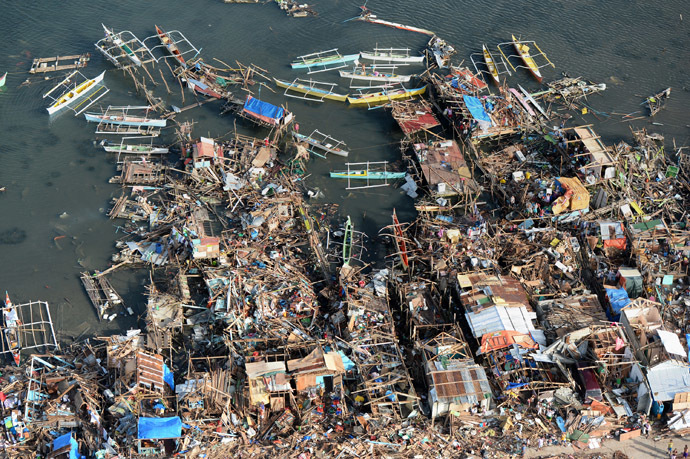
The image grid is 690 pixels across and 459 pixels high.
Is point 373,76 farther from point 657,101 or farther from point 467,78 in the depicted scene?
point 657,101

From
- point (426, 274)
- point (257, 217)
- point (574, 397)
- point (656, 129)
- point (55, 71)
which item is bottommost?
point (574, 397)

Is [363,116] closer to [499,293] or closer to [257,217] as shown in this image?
[257,217]

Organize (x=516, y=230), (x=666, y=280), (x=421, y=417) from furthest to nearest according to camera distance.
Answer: (x=516, y=230) < (x=666, y=280) < (x=421, y=417)

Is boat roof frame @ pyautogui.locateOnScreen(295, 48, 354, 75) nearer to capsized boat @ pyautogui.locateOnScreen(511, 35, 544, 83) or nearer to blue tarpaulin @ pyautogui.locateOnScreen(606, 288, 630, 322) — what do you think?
capsized boat @ pyautogui.locateOnScreen(511, 35, 544, 83)

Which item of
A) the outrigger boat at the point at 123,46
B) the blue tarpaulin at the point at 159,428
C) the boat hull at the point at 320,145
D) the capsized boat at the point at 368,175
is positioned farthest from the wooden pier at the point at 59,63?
the blue tarpaulin at the point at 159,428

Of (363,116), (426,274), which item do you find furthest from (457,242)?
(363,116)
